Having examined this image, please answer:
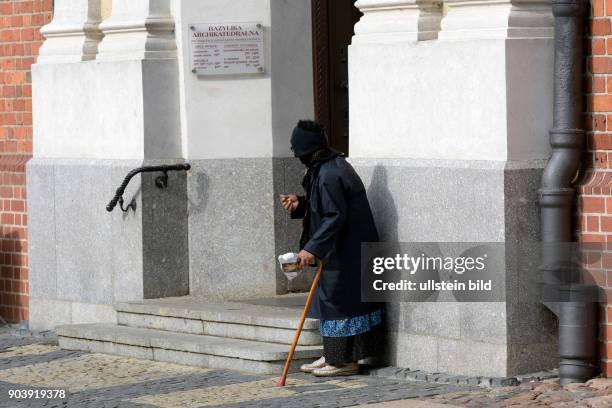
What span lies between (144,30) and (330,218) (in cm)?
280

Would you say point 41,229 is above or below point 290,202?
below

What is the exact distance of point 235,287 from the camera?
12.1m

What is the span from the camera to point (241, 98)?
39.5 feet

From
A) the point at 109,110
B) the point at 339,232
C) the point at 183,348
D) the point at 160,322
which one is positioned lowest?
the point at 183,348

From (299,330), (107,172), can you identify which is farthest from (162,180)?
(299,330)

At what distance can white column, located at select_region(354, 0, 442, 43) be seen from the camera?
398 inches

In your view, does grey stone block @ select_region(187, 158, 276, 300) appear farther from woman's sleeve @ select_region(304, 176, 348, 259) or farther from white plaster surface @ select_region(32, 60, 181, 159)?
woman's sleeve @ select_region(304, 176, 348, 259)

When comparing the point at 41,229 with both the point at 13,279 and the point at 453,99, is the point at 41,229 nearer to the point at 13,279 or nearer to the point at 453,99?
the point at 13,279

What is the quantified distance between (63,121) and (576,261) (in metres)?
5.04

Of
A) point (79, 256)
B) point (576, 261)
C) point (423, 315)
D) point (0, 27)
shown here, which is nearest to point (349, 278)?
point (423, 315)

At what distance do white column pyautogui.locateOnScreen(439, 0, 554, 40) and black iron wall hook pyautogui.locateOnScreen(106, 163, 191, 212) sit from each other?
9.71 feet

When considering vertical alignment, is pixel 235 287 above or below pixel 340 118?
below

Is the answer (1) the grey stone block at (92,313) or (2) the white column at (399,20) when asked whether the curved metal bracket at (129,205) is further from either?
(2) the white column at (399,20)

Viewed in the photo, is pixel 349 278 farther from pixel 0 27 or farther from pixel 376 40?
pixel 0 27
